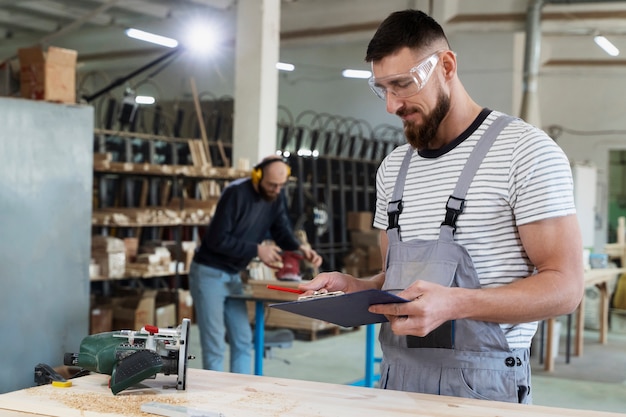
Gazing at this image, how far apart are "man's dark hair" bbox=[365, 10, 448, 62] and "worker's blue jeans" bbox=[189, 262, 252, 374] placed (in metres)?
3.04

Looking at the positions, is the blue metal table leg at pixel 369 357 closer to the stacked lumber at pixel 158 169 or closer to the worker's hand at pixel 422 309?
the stacked lumber at pixel 158 169

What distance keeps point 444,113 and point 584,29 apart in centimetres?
770

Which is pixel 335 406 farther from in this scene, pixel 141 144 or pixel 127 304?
pixel 141 144

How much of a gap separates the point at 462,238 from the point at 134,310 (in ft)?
17.0

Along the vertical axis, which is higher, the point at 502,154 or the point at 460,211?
the point at 502,154

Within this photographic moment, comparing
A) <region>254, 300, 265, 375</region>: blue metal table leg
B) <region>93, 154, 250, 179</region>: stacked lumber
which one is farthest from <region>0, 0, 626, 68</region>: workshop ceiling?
<region>254, 300, 265, 375</region>: blue metal table leg

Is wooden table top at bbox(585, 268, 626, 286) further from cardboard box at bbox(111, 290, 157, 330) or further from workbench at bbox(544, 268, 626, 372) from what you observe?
cardboard box at bbox(111, 290, 157, 330)

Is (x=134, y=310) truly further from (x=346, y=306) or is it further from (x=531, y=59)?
(x=531, y=59)

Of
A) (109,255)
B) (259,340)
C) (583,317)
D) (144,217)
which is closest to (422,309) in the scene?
(259,340)

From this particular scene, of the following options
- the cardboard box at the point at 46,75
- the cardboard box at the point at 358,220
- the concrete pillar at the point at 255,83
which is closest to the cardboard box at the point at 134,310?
Answer: the concrete pillar at the point at 255,83

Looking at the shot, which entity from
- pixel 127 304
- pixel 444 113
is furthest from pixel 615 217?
pixel 444 113

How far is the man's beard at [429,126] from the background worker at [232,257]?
9.32 feet

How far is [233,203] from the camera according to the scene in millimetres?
4684

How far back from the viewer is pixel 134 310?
256 inches
